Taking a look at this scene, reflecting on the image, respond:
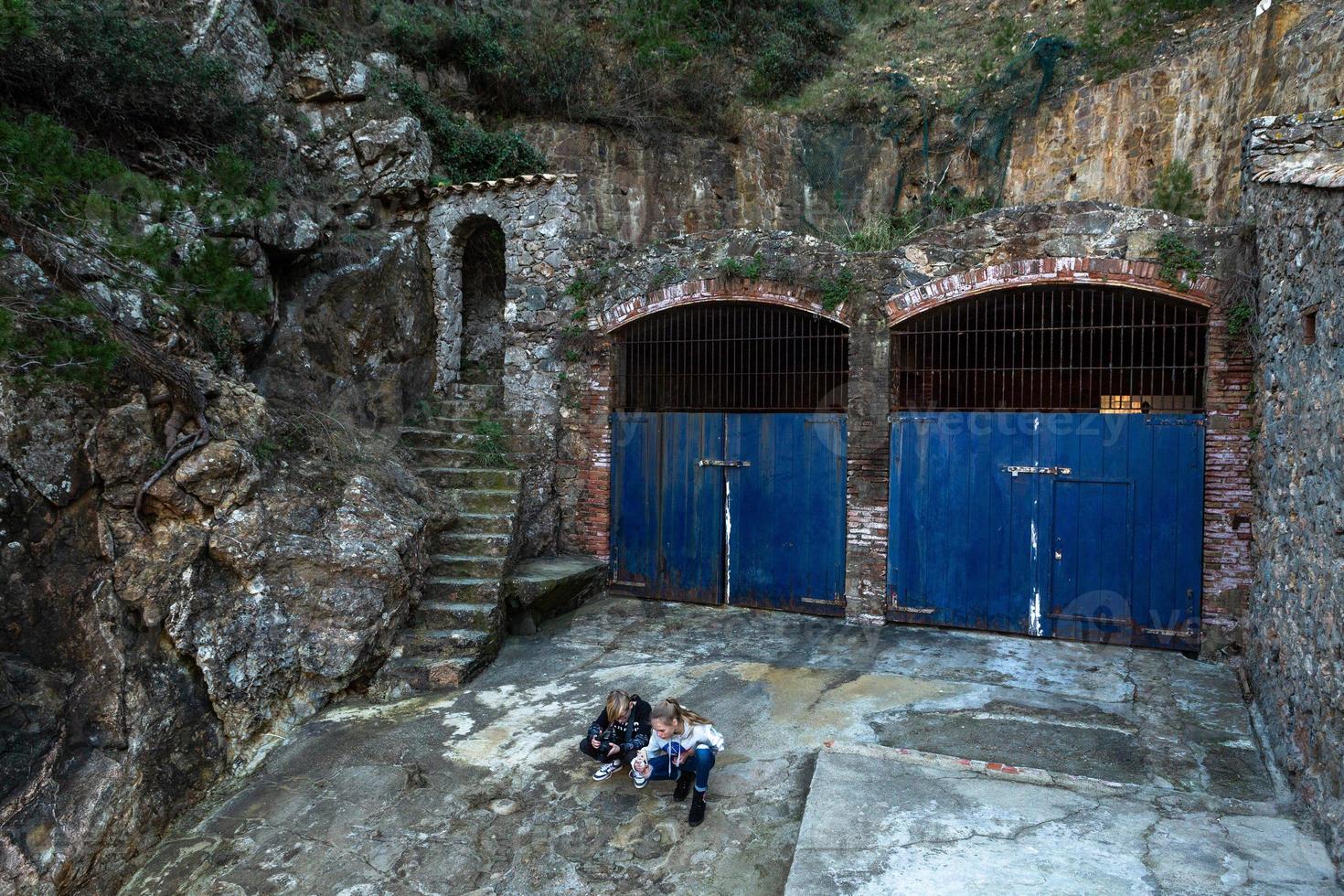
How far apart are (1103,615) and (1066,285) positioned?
3.01 metres

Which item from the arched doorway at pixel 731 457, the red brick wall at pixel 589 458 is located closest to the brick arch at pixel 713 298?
the arched doorway at pixel 731 457

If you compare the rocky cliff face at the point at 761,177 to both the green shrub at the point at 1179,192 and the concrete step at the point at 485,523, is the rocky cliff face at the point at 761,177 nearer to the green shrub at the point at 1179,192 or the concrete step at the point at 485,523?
the green shrub at the point at 1179,192

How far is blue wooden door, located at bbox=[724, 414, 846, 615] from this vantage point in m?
7.97

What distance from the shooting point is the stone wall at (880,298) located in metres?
6.51

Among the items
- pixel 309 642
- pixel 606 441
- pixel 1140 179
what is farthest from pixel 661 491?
pixel 1140 179

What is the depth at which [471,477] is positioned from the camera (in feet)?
26.7

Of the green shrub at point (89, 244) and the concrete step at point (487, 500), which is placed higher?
the green shrub at point (89, 244)

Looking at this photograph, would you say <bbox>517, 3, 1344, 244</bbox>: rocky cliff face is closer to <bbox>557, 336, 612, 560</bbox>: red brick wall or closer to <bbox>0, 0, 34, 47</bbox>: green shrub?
<bbox>557, 336, 612, 560</bbox>: red brick wall

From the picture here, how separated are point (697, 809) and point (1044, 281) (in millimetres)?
5498

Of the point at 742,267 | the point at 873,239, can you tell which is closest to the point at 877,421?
the point at 742,267

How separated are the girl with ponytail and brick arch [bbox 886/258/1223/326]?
4754 millimetres

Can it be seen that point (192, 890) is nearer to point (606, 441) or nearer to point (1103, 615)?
point (606, 441)

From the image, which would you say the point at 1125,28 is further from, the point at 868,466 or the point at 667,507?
the point at 667,507

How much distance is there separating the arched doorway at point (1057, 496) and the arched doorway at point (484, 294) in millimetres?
5724
